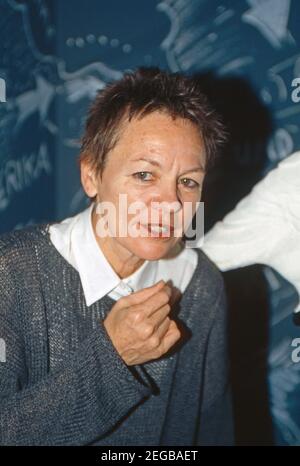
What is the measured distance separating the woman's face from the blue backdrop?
440 millimetres

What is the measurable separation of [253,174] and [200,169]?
1.62 feet

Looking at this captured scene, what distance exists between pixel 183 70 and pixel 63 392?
2.99 feet

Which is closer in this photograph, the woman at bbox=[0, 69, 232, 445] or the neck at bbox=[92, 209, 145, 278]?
the woman at bbox=[0, 69, 232, 445]

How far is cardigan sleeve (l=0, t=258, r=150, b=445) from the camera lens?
0.76 metres

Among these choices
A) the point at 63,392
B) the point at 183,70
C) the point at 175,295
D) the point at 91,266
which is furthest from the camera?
the point at 183,70

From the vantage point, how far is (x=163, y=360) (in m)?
0.97

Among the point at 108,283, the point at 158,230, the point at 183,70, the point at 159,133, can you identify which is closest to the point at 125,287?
the point at 108,283

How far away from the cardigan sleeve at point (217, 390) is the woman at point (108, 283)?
0.11 meters

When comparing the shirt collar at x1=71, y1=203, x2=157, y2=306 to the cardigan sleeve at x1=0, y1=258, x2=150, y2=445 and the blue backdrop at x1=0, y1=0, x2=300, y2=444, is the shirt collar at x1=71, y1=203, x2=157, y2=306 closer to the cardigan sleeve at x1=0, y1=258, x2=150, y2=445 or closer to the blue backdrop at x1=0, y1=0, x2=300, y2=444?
the cardigan sleeve at x1=0, y1=258, x2=150, y2=445

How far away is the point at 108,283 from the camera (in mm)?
891

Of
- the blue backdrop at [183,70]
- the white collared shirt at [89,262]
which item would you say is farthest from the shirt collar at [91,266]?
the blue backdrop at [183,70]

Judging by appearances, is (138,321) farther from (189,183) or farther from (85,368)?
(189,183)

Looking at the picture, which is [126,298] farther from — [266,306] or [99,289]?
[266,306]

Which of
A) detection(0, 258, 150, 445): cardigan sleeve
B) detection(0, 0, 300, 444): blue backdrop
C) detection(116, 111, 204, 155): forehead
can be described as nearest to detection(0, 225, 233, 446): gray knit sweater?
detection(0, 258, 150, 445): cardigan sleeve
